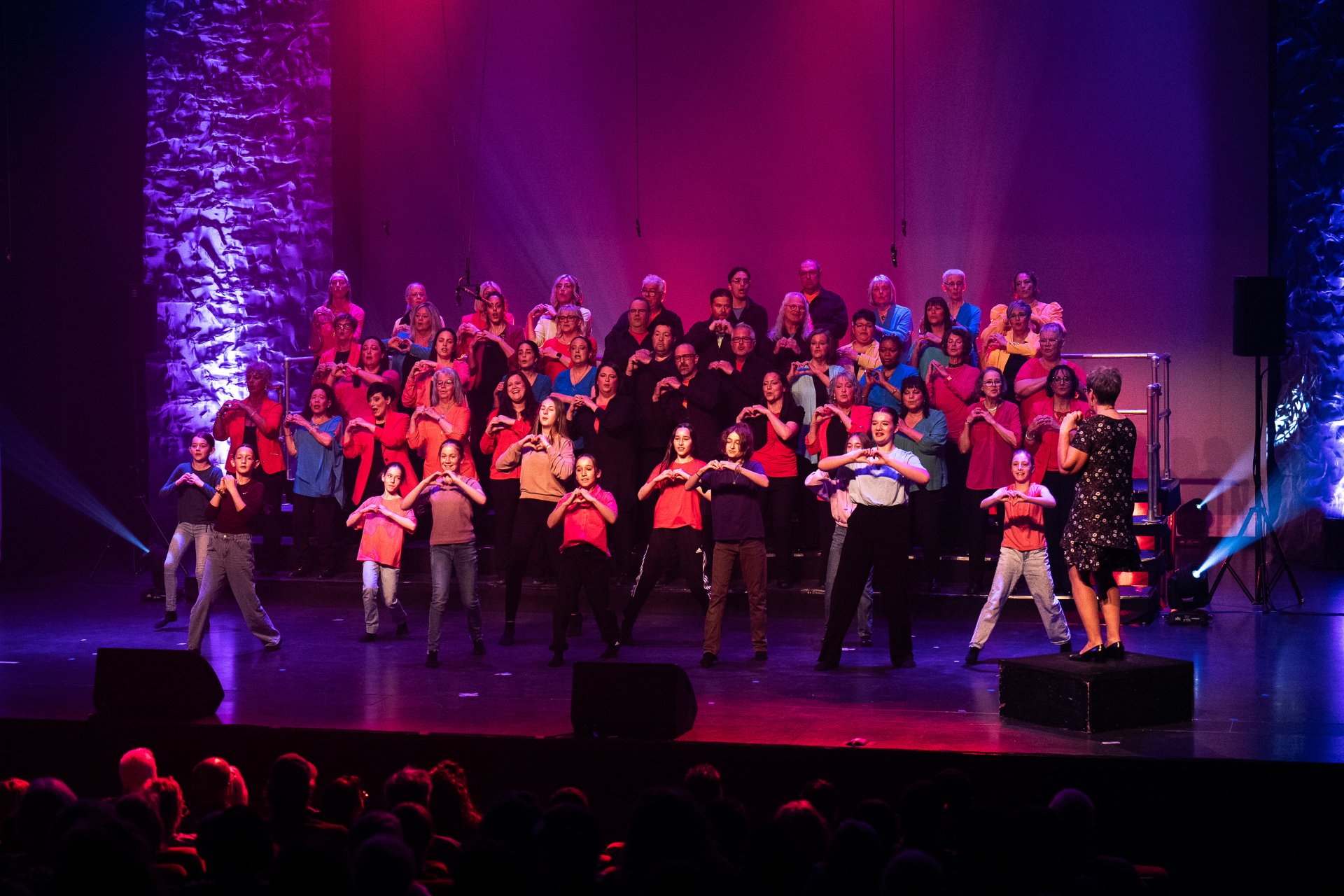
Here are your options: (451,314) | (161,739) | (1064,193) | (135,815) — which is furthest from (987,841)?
(451,314)

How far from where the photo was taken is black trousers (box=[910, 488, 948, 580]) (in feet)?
31.8

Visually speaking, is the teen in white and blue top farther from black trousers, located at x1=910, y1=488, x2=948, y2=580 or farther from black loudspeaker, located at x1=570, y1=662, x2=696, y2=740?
black loudspeaker, located at x1=570, y1=662, x2=696, y2=740

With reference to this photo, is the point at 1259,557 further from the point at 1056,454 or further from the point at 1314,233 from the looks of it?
the point at 1314,233

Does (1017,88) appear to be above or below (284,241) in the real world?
above

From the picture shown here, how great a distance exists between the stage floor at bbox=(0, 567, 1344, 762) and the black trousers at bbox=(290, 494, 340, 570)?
0.37m

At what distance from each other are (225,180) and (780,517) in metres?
7.10

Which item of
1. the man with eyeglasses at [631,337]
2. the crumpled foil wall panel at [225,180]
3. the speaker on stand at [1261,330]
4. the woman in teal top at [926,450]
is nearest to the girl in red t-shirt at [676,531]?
the woman in teal top at [926,450]

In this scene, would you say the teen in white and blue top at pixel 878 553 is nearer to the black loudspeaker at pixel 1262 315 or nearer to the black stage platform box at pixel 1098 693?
the black stage platform box at pixel 1098 693

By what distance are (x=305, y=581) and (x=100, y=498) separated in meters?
3.84

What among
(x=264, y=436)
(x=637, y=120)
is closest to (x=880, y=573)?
(x=264, y=436)

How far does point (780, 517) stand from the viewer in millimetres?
9828

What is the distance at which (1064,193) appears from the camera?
493 inches

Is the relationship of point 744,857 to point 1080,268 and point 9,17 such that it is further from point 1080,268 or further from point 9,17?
point 9,17

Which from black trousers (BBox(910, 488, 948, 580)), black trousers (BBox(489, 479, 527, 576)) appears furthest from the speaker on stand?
black trousers (BBox(489, 479, 527, 576))
